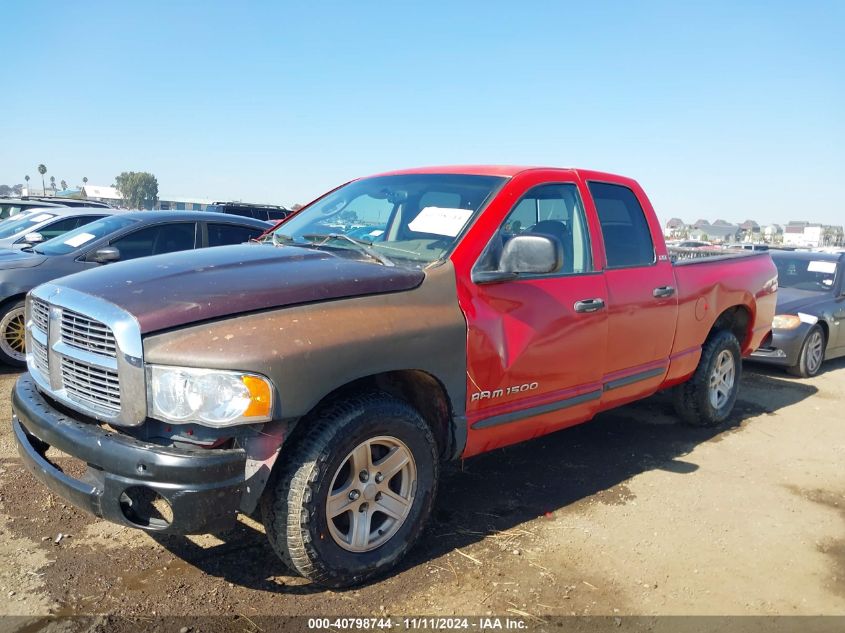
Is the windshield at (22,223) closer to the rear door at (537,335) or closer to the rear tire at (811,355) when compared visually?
the rear door at (537,335)

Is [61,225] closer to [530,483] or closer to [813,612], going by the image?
[530,483]

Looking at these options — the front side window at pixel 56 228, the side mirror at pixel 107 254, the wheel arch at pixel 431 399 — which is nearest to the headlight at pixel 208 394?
the wheel arch at pixel 431 399

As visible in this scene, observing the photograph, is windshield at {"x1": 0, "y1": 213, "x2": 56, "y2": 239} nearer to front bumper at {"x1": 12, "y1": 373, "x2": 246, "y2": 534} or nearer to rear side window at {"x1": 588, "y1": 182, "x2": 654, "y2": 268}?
front bumper at {"x1": 12, "y1": 373, "x2": 246, "y2": 534}

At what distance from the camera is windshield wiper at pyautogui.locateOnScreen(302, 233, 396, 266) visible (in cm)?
339

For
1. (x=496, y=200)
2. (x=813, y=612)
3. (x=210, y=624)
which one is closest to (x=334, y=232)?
(x=496, y=200)

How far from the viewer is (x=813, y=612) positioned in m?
3.02

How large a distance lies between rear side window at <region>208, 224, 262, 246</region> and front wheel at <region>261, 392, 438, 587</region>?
16.9 ft

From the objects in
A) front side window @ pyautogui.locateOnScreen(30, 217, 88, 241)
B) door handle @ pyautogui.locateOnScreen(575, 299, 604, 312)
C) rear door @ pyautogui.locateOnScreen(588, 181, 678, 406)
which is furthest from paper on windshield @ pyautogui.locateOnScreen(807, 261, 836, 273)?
front side window @ pyautogui.locateOnScreen(30, 217, 88, 241)

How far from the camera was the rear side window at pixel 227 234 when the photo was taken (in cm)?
762

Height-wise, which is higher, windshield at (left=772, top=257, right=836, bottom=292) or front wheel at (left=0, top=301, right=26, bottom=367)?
windshield at (left=772, top=257, right=836, bottom=292)

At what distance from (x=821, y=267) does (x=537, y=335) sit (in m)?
7.09

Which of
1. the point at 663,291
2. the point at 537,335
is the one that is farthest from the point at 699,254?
the point at 537,335

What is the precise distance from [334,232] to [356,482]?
1607 millimetres

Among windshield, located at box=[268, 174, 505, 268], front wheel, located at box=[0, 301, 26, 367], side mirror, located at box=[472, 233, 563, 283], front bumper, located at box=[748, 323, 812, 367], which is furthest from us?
front bumper, located at box=[748, 323, 812, 367]
